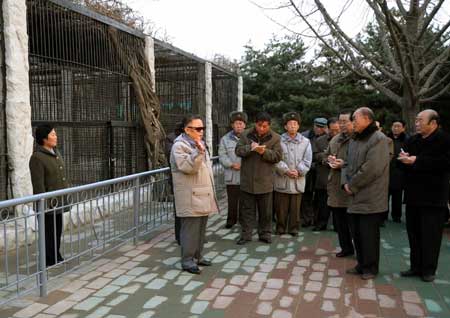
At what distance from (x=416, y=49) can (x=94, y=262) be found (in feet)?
21.3

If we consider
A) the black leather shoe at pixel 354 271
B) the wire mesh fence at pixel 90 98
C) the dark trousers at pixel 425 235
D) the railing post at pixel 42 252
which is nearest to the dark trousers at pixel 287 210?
the black leather shoe at pixel 354 271

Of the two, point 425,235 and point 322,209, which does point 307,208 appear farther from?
point 425,235

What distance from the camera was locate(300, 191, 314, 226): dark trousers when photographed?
6934 mm

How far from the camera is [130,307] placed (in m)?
3.78

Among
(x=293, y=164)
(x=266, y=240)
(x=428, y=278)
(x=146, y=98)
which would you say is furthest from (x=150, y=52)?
(x=428, y=278)

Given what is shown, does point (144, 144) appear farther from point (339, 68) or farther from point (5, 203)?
point (339, 68)

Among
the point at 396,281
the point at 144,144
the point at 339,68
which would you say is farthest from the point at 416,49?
the point at 339,68

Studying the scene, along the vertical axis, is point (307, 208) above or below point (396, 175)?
below

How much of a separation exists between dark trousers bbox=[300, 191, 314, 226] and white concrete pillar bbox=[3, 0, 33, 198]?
412 cm

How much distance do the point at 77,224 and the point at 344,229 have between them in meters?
3.13

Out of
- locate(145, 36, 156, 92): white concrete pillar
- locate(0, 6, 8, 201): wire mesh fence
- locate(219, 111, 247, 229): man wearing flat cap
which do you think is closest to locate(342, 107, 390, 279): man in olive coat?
locate(219, 111, 247, 229): man wearing flat cap

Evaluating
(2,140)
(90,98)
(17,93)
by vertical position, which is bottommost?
(2,140)

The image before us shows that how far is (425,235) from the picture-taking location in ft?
14.3

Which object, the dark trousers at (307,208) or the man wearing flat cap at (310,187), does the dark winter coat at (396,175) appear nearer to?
the man wearing flat cap at (310,187)
